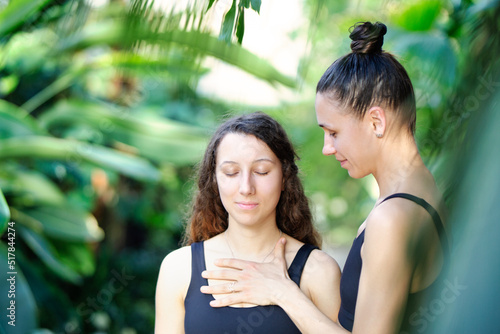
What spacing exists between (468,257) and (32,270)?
3843 mm

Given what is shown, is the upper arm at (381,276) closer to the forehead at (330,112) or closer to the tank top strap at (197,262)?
the forehead at (330,112)

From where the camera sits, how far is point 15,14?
2.53 meters

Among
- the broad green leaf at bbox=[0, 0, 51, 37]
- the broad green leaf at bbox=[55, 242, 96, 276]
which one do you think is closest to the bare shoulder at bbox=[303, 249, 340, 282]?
the broad green leaf at bbox=[0, 0, 51, 37]

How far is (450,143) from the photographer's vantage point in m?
0.58

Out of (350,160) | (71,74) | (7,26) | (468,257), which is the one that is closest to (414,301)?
(468,257)

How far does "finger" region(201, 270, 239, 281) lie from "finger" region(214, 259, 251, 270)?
0.7 inches

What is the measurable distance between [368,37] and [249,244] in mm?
719

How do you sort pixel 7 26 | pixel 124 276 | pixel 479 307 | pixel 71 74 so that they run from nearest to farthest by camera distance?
pixel 479 307, pixel 7 26, pixel 71 74, pixel 124 276

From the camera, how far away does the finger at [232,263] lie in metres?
1.52

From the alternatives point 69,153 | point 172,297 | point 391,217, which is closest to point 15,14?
point 69,153

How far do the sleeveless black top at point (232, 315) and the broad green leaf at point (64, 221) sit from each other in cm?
262

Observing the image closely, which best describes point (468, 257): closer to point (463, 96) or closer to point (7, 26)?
point (463, 96)

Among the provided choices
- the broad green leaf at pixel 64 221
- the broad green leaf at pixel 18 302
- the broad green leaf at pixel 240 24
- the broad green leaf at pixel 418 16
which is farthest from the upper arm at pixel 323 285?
the broad green leaf at pixel 418 16

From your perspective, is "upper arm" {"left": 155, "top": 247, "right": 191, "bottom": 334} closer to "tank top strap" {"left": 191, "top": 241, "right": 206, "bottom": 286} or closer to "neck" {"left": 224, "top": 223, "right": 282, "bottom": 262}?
"tank top strap" {"left": 191, "top": 241, "right": 206, "bottom": 286}
